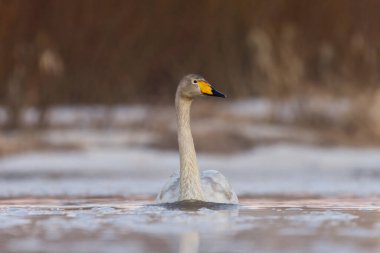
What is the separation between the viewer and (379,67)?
1902 cm

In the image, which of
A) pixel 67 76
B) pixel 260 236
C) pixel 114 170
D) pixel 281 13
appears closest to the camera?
pixel 260 236

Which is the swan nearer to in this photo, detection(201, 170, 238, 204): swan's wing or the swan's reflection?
detection(201, 170, 238, 204): swan's wing

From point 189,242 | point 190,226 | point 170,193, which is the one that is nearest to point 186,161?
point 170,193

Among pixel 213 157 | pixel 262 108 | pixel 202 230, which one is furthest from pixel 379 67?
pixel 202 230

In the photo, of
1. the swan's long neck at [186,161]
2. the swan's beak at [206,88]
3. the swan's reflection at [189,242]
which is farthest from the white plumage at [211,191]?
the swan's reflection at [189,242]

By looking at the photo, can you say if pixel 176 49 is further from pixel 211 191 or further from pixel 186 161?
pixel 211 191

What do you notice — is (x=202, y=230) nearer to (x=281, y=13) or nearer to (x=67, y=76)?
(x=67, y=76)

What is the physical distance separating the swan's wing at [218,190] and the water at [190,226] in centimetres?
15

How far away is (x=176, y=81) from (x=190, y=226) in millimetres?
10621

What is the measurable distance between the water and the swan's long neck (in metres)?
0.14

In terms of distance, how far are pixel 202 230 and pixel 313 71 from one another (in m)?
11.7

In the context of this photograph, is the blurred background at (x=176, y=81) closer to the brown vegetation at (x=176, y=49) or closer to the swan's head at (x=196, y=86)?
the brown vegetation at (x=176, y=49)

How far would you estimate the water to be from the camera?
7.45 meters

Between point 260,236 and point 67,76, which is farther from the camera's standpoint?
point 67,76
